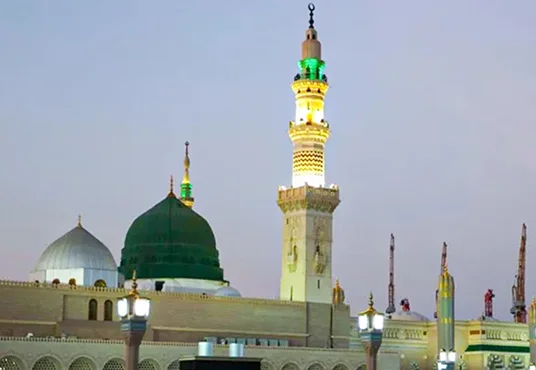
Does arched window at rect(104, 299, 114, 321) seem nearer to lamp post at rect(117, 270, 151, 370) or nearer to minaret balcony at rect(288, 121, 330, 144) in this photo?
minaret balcony at rect(288, 121, 330, 144)

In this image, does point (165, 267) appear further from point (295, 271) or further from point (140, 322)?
point (140, 322)

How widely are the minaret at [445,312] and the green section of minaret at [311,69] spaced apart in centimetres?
1350

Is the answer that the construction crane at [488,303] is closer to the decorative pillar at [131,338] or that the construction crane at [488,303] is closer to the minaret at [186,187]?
the minaret at [186,187]

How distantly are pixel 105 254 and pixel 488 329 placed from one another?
26840mm

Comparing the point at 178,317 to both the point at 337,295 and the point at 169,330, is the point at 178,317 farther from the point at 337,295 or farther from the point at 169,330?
the point at 337,295

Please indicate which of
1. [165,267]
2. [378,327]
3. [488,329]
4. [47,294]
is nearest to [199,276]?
[165,267]

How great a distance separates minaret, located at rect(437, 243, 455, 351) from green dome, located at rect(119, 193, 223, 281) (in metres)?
12.1

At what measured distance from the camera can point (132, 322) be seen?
70.7ft

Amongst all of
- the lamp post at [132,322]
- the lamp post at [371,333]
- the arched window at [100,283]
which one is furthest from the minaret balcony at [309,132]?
the lamp post at [132,322]

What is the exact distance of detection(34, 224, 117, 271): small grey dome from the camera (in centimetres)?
4700

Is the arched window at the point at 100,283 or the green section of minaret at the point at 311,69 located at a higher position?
the green section of minaret at the point at 311,69

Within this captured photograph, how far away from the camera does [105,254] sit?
48.4 m

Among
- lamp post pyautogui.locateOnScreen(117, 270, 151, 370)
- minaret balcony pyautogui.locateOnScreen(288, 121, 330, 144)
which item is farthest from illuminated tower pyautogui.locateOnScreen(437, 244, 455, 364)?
lamp post pyautogui.locateOnScreen(117, 270, 151, 370)

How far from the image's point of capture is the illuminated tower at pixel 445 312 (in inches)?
2260
